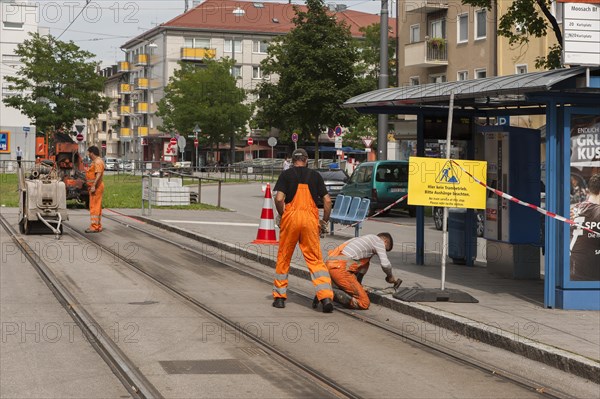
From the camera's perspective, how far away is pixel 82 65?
6406 cm

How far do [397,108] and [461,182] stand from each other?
2.83 meters

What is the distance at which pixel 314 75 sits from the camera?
50.1 meters

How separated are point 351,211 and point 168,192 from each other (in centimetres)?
1326

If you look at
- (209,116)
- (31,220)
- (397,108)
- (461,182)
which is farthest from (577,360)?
(209,116)

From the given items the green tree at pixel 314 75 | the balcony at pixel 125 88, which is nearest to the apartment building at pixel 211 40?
the balcony at pixel 125 88

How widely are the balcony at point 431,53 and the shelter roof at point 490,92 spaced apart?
129 feet

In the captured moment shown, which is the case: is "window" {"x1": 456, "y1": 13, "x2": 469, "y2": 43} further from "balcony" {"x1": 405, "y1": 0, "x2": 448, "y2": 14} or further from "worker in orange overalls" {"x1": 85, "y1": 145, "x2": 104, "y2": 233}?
"worker in orange overalls" {"x1": 85, "y1": 145, "x2": 104, "y2": 233}

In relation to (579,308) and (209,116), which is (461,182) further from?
(209,116)

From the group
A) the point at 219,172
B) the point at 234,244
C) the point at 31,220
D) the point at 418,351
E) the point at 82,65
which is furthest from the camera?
the point at 219,172

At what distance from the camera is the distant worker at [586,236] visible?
10.6 metres

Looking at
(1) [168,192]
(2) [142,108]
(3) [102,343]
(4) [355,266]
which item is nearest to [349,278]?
(4) [355,266]

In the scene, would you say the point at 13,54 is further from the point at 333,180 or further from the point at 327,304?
the point at 327,304

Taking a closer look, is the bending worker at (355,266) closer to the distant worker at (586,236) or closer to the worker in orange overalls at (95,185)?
the distant worker at (586,236)

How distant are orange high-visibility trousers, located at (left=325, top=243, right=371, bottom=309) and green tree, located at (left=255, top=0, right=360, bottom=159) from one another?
125ft
